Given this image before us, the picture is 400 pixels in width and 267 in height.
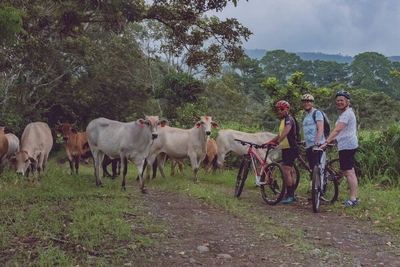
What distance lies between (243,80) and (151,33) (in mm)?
15767

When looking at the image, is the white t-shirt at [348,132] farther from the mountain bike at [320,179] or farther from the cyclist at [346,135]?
the mountain bike at [320,179]

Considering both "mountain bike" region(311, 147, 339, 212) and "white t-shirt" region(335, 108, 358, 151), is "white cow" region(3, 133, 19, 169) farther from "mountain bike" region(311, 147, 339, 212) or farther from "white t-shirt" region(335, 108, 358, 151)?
"white t-shirt" region(335, 108, 358, 151)

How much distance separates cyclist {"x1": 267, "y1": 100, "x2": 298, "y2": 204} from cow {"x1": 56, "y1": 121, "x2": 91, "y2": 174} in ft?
18.8

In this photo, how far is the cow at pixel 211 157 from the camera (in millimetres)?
12055

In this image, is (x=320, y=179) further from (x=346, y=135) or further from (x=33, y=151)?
(x=33, y=151)

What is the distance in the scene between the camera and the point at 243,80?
42.4 meters

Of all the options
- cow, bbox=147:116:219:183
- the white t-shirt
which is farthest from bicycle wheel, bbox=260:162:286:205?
cow, bbox=147:116:219:183

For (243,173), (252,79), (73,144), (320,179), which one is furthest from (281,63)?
(320,179)

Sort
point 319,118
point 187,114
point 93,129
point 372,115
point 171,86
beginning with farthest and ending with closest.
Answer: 1. point 372,115
2. point 171,86
3. point 187,114
4. point 93,129
5. point 319,118

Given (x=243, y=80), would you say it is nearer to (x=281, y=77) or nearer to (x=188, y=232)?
(x=281, y=77)

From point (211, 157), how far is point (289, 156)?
449cm

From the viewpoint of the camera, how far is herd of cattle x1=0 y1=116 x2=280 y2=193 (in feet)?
29.4

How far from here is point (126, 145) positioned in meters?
8.90

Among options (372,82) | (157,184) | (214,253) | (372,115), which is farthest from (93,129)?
(372,82)
